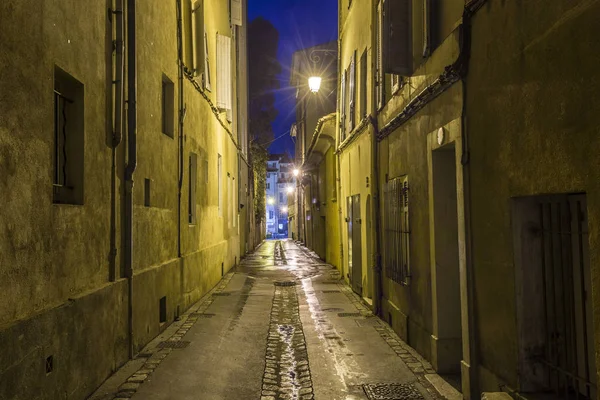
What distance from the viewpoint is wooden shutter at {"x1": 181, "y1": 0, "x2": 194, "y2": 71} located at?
11.8 metres

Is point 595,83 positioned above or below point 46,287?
above

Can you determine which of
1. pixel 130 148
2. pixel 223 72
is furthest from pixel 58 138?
pixel 223 72

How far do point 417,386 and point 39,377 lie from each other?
398cm

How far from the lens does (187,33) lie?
12.2m

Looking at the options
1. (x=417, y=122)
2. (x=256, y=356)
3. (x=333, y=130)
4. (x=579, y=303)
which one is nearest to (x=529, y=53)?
(x=579, y=303)

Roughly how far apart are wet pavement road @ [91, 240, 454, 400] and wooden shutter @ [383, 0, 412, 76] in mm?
4183

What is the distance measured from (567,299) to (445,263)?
273 centimetres

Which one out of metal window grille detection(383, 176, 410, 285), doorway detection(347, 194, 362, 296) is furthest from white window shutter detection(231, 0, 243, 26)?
metal window grille detection(383, 176, 410, 285)

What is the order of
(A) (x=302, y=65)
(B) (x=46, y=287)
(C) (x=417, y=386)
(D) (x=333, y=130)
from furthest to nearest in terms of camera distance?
(A) (x=302, y=65), (D) (x=333, y=130), (C) (x=417, y=386), (B) (x=46, y=287)

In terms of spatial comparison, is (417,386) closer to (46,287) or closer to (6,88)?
(46,287)

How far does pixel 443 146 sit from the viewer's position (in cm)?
673

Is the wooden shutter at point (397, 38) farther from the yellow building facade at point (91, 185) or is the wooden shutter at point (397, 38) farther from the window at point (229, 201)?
the window at point (229, 201)

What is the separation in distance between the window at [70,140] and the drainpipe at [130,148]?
1.47 meters

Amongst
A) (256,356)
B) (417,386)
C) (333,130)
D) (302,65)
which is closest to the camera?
(417,386)
